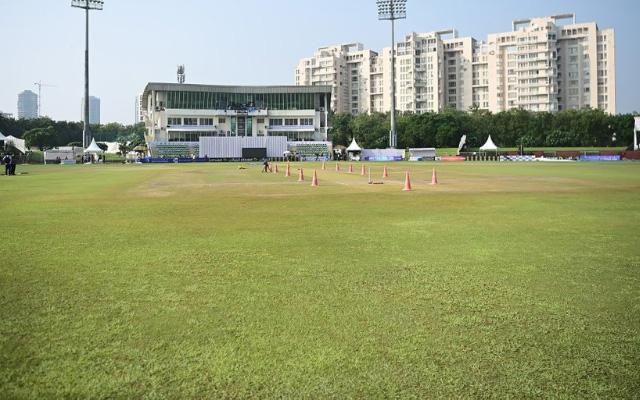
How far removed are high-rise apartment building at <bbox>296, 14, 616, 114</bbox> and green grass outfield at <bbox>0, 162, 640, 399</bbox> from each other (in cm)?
15668

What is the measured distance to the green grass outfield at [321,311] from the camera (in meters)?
4.15

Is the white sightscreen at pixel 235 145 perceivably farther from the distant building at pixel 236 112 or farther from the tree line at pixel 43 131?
the tree line at pixel 43 131

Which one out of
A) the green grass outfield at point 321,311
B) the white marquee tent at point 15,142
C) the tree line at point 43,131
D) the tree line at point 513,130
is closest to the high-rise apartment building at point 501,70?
the tree line at point 513,130

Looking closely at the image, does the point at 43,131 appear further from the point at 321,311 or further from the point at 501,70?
the point at 321,311

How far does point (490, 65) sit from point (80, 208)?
16391cm

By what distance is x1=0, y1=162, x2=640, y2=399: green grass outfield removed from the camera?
13.6ft

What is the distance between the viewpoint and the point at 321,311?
19.3 feet

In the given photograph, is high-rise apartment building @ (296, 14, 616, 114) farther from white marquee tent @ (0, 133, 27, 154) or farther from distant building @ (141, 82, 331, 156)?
white marquee tent @ (0, 133, 27, 154)

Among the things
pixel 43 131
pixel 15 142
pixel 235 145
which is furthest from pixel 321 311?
pixel 43 131

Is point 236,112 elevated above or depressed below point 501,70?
below

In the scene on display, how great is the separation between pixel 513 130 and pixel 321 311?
12095cm

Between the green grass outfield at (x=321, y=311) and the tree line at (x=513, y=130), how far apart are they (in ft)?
351

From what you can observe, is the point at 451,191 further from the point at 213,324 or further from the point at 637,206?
the point at 213,324

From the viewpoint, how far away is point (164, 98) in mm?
120062
